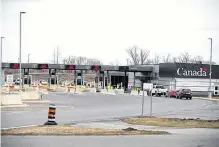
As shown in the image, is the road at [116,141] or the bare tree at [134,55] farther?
the bare tree at [134,55]

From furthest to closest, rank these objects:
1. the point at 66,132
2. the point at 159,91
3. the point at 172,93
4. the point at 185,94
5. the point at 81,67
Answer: the point at 81,67 → the point at 159,91 → the point at 172,93 → the point at 185,94 → the point at 66,132

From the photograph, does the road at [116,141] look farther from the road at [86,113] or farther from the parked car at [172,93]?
the parked car at [172,93]

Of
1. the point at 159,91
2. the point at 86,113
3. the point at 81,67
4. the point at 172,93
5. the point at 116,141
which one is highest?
the point at 81,67

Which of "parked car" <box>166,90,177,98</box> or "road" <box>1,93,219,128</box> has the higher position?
"parked car" <box>166,90,177,98</box>

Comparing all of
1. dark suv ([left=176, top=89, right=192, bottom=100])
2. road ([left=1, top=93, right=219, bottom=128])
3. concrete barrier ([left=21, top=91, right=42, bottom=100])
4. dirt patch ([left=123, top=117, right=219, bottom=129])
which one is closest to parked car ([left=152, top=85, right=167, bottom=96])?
dark suv ([left=176, top=89, right=192, bottom=100])

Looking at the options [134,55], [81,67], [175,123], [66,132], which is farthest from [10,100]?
[134,55]

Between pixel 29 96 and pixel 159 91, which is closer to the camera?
pixel 29 96

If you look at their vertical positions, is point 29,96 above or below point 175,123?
above

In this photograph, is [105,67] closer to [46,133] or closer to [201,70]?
[201,70]

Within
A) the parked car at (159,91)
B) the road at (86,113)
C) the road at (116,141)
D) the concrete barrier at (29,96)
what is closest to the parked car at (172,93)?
the parked car at (159,91)

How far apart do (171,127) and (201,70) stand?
5350 centimetres

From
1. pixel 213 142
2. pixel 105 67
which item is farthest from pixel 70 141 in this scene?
pixel 105 67

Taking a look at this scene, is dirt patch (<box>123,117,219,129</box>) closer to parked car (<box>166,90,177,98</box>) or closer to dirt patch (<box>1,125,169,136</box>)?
dirt patch (<box>1,125,169,136</box>)

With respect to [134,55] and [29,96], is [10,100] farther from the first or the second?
[134,55]
